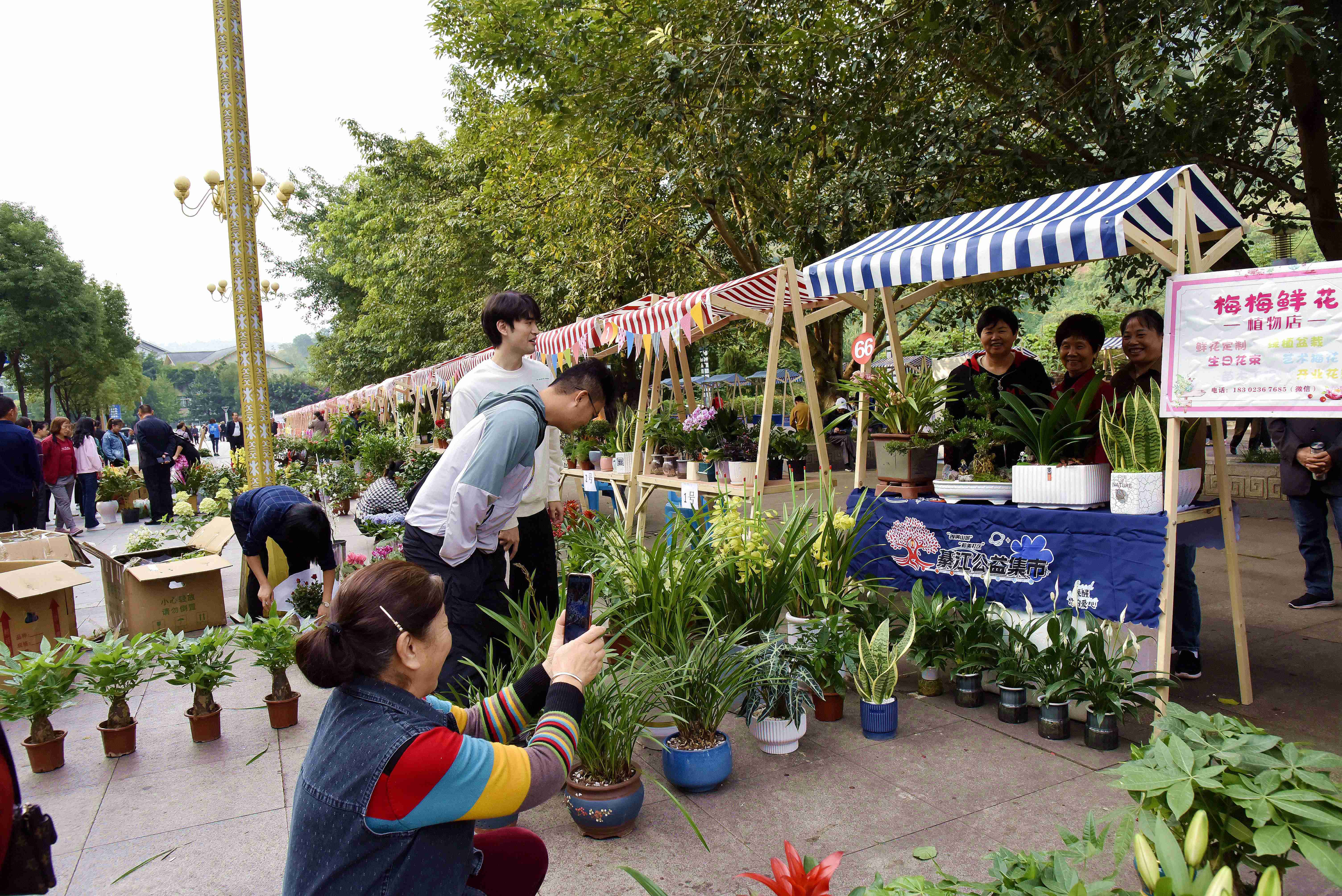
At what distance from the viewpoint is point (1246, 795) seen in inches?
59.0

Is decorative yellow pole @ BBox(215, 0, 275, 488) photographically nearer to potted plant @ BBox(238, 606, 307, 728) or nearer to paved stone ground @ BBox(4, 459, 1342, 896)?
paved stone ground @ BBox(4, 459, 1342, 896)

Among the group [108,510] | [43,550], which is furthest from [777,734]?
[108,510]

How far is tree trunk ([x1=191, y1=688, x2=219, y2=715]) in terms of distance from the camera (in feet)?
12.8

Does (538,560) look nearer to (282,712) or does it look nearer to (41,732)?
(282,712)

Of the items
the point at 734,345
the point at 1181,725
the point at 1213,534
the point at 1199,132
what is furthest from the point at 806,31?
the point at 734,345

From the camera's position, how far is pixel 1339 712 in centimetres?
364

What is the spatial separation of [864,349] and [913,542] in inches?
54.1

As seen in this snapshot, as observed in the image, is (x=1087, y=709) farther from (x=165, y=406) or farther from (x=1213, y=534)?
(x=165, y=406)

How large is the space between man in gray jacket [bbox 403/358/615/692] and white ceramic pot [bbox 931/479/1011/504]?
1871 millimetres

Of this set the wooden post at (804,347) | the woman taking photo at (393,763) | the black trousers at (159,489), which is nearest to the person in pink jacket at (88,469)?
the black trousers at (159,489)

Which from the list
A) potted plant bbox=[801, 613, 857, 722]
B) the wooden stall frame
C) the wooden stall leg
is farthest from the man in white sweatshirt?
the wooden stall leg

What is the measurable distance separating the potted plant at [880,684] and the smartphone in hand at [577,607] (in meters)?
1.78

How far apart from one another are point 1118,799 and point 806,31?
7414 millimetres

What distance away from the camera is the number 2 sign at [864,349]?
5109mm
